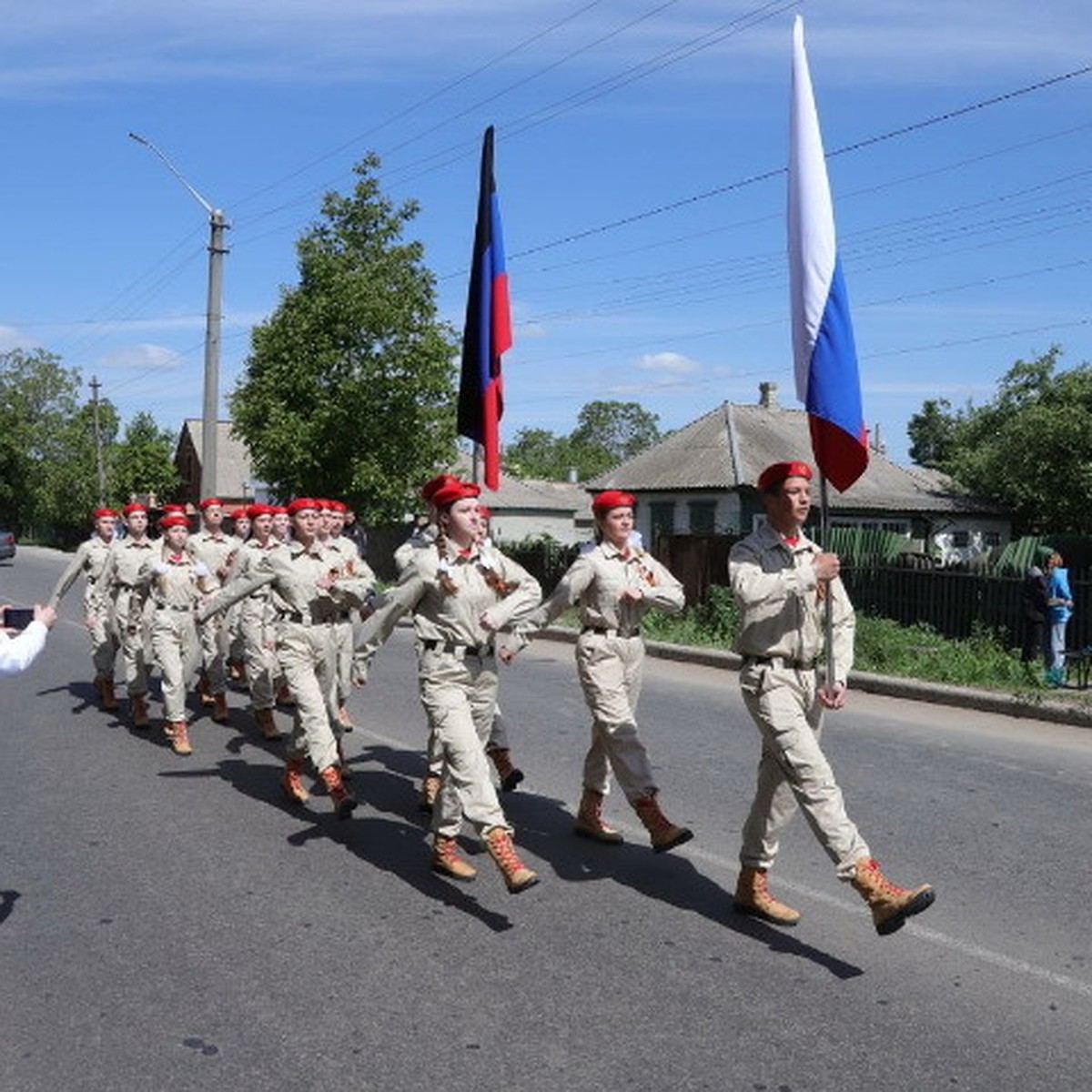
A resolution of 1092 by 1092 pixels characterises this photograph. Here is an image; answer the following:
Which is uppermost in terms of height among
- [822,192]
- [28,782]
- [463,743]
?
[822,192]

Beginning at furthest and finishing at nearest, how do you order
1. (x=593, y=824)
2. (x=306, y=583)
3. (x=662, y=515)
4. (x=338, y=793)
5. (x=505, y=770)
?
(x=662, y=515), (x=306, y=583), (x=505, y=770), (x=338, y=793), (x=593, y=824)

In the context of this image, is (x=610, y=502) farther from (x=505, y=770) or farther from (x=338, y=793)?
(x=338, y=793)

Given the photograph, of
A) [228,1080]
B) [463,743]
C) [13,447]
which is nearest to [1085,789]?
[463,743]

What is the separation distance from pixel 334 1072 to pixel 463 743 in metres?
2.16

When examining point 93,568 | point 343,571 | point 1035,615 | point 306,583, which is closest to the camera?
point 306,583

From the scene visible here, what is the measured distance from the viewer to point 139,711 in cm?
1073

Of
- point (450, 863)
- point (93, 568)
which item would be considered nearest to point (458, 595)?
point (450, 863)

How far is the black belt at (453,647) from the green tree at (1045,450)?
1156 inches

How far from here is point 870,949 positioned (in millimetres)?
5180

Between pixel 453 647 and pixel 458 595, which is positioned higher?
pixel 458 595

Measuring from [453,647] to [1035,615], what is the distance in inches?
408

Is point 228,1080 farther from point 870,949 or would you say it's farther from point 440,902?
point 870,949

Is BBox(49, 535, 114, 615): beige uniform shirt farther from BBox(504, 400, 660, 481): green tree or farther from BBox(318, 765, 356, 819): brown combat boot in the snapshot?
BBox(504, 400, 660, 481): green tree

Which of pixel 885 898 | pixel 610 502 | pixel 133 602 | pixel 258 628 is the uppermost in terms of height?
pixel 610 502
